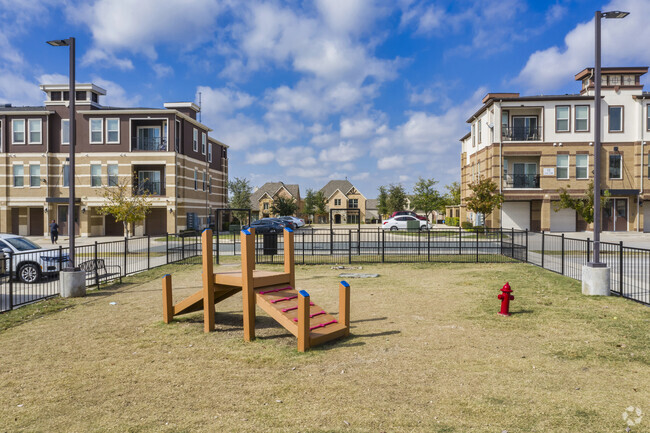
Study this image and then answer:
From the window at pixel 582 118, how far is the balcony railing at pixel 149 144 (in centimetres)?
3893

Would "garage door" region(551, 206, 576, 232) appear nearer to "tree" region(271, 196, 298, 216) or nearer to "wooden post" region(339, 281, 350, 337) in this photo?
"wooden post" region(339, 281, 350, 337)

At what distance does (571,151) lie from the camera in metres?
38.1

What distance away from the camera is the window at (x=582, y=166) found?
38250 millimetres

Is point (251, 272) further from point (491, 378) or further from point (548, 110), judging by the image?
point (548, 110)

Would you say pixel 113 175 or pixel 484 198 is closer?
pixel 484 198

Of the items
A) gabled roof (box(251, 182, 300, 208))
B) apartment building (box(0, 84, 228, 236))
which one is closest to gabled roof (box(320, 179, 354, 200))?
gabled roof (box(251, 182, 300, 208))

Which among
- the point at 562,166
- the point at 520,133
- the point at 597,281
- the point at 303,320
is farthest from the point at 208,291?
the point at 562,166

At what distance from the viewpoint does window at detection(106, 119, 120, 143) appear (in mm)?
38250

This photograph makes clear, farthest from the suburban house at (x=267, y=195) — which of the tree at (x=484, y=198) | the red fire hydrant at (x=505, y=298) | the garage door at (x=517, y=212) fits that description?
the red fire hydrant at (x=505, y=298)

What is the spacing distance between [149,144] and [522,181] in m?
36.0

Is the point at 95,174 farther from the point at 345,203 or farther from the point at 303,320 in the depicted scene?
the point at 345,203

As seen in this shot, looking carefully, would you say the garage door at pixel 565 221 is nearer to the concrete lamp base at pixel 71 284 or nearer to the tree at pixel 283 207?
the concrete lamp base at pixel 71 284

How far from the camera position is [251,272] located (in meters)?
7.45

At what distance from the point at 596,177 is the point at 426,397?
32.0 ft
